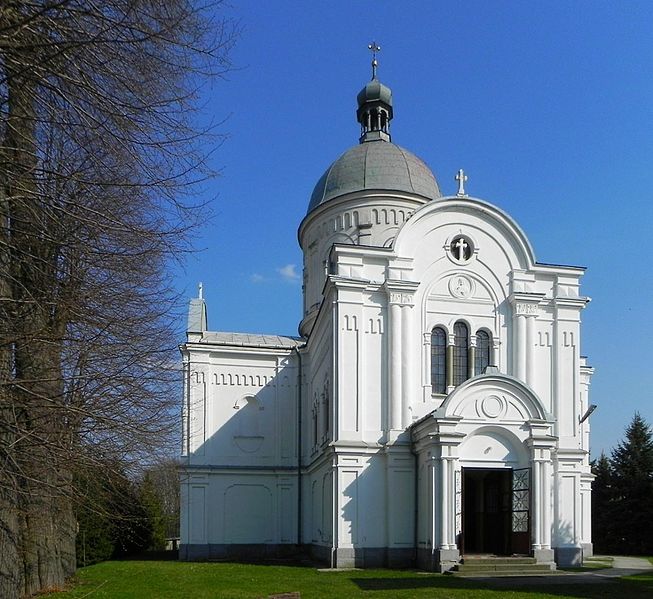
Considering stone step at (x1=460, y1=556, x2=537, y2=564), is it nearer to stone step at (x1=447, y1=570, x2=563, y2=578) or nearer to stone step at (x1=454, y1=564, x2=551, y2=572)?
stone step at (x1=454, y1=564, x2=551, y2=572)

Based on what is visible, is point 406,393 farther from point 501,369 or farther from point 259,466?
point 259,466

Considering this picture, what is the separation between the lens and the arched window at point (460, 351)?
25.7m

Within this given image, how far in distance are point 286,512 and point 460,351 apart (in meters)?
11.0

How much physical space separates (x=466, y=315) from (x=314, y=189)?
43.8ft

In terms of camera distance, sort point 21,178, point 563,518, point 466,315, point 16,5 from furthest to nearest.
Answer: point 466,315, point 563,518, point 21,178, point 16,5

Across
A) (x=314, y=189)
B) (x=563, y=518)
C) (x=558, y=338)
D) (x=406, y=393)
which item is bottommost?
(x=563, y=518)

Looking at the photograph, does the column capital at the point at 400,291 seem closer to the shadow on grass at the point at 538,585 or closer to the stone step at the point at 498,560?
the stone step at the point at 498,560

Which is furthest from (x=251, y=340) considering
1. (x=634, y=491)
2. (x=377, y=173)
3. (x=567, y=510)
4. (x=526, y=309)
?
(x=634, y=491)

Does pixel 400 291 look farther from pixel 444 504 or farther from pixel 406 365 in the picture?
pixel 444 504

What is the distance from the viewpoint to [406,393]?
24.7m

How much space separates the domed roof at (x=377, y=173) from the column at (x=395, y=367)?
924cm

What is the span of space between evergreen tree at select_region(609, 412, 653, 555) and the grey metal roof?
20.3 m

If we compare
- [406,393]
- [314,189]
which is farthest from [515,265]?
[314,189]

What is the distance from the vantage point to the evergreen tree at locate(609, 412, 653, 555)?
132 ft
